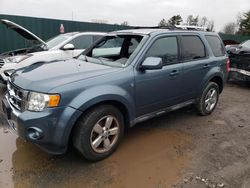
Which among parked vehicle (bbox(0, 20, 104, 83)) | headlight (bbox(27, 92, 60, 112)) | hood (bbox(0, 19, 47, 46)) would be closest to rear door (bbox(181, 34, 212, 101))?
headlight (bbox(27, 92, 60, 112))

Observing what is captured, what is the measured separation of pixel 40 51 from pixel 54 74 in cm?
392

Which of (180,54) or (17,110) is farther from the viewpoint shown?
(180,54)

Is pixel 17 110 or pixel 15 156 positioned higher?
pixel 17 110

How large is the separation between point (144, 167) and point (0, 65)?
15.6 feet

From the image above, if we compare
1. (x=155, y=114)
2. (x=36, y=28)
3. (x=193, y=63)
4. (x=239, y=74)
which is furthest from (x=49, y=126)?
(x=36, y=28)

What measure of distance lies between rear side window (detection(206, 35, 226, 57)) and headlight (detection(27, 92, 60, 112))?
3.52 m

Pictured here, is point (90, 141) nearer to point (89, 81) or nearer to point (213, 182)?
point (89, 81)

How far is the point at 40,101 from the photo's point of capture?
3.05m

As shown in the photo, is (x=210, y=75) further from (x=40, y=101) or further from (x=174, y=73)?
(x=40, y=101)

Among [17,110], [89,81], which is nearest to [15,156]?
[17,110]

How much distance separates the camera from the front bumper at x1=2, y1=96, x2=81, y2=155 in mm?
3000

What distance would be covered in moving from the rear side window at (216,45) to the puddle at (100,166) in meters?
2.17

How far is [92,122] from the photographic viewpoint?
331cm

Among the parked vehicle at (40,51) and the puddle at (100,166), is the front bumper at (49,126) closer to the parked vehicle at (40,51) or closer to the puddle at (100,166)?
the puddle at (100,166)
